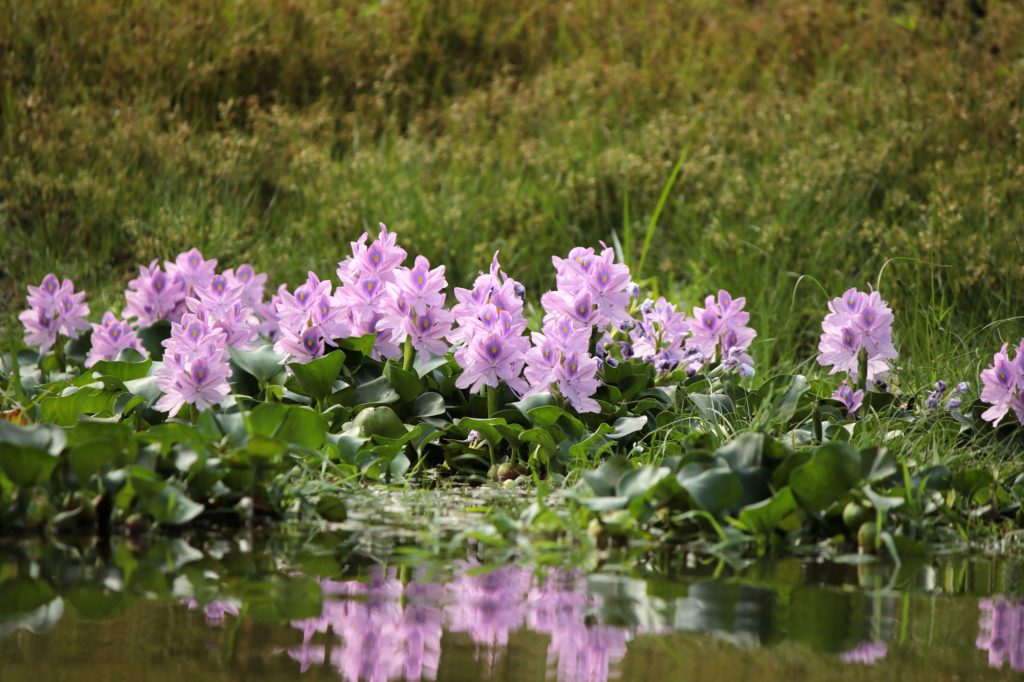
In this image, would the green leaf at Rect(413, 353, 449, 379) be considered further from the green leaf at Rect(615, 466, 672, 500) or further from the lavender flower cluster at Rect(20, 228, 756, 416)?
the green leaf at Rect(615, 466, 672, 500)

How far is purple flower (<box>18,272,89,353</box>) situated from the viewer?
411cm

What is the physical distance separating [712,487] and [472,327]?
869 mm

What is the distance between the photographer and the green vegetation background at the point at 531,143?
568 centimetres

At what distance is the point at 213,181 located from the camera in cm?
667

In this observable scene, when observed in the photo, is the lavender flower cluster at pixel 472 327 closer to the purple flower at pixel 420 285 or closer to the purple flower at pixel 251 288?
the purple flower at pixel 420 285

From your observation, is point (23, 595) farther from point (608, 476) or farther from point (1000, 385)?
point (1000, 385)

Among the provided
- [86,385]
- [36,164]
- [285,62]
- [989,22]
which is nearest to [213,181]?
[36,164]

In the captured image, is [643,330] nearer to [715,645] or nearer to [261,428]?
[261,428]

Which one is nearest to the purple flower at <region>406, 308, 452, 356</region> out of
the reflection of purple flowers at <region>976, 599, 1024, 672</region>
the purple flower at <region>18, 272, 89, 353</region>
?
the purple flower at <region>18, 272, 89, 353</region>

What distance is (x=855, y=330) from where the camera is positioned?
3.30m

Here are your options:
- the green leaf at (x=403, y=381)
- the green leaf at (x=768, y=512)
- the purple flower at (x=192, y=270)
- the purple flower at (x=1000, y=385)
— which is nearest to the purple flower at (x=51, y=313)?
the purple flower at (x=192, y=270)

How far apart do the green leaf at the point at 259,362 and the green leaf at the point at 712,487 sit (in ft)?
4.35

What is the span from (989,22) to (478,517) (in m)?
6.49

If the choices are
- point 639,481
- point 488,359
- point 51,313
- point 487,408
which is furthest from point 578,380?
point 51,313
